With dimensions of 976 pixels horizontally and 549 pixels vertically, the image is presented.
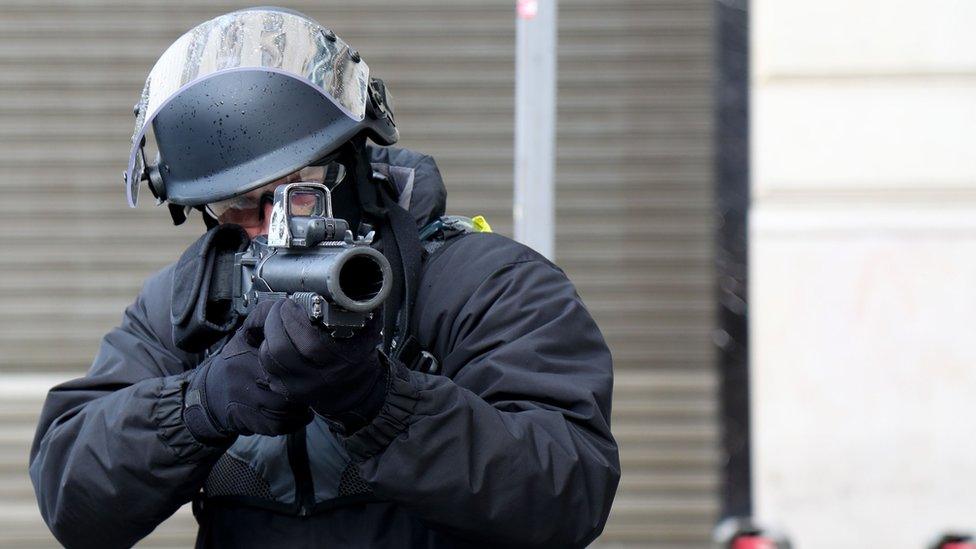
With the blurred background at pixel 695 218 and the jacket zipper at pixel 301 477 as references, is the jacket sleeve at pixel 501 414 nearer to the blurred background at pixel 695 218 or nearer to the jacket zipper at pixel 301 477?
the jacket zipper at pixel 301 477

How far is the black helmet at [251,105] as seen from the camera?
196 cm

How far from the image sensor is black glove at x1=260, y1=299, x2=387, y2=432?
5.10ft

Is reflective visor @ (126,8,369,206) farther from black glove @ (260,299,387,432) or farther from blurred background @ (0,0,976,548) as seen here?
blurred background @ (0,0,976,548)

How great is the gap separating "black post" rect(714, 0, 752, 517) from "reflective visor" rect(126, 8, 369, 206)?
322cm

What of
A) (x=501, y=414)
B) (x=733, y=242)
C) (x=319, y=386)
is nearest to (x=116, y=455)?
(x=319, y=386)

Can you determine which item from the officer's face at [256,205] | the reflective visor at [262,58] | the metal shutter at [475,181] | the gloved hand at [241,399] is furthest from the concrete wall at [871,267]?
the gloved hand at [241,399]

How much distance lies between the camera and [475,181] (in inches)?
208

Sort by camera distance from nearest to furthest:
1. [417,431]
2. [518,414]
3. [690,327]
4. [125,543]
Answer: [417,431] < [518,414] < [125,543] < [690,327]

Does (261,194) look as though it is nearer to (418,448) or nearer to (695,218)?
(418,448)

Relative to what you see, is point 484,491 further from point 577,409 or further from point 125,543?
point 125,543

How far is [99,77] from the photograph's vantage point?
211 inches

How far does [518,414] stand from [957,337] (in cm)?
338

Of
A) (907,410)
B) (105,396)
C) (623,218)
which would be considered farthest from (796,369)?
(105,396)

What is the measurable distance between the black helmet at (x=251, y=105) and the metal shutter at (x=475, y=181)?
3.18m
